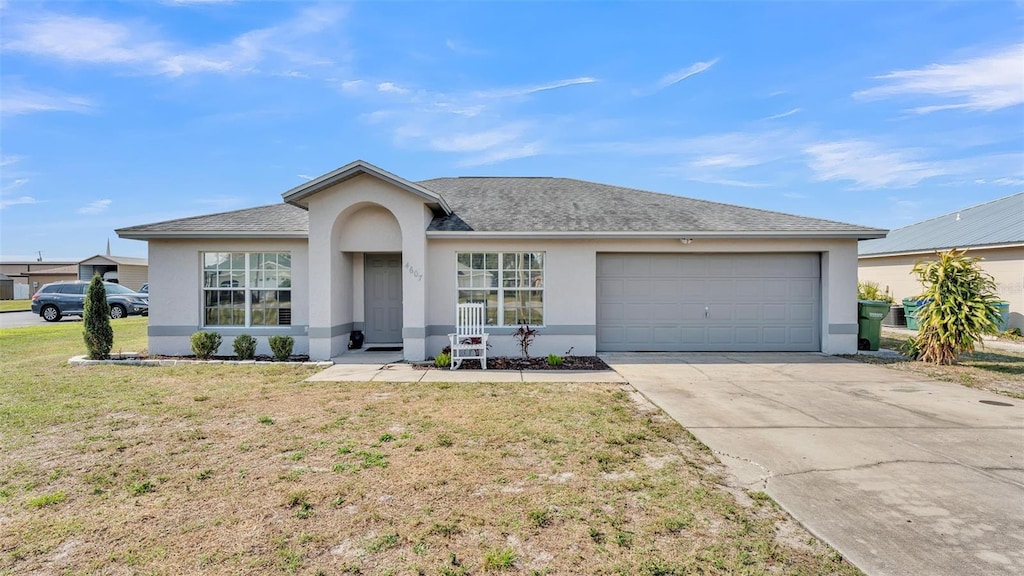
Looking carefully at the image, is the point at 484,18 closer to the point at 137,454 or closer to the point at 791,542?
the point at 137,454

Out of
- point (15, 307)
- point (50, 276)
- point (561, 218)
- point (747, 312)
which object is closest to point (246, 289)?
point (561, 218)

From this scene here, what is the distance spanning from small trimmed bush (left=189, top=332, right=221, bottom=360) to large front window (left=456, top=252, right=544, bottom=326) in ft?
19.1

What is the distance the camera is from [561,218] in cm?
1138

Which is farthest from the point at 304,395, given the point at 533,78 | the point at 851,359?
the point at 851,359

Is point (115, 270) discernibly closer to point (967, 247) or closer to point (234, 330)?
point (234, 330)

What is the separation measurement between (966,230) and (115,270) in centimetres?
5293

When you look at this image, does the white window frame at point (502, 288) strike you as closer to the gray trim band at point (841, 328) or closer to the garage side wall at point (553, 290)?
the garage side wall at point (553, 290)

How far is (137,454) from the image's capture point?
15.8ft

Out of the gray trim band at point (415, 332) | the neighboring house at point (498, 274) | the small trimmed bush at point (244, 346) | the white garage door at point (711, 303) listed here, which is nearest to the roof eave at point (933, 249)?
the white garage door at point (711, 303)

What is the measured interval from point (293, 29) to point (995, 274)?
72.8ft

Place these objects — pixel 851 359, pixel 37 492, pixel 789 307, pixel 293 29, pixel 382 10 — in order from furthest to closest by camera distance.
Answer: pixel 789 307, pixel 851 359, pixel 293 29, pixel 382 10, pixel 37 492

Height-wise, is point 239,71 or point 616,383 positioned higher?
point 239,71

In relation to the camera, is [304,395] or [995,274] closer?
[304,395]

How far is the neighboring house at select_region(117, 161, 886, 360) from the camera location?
1028 cm
